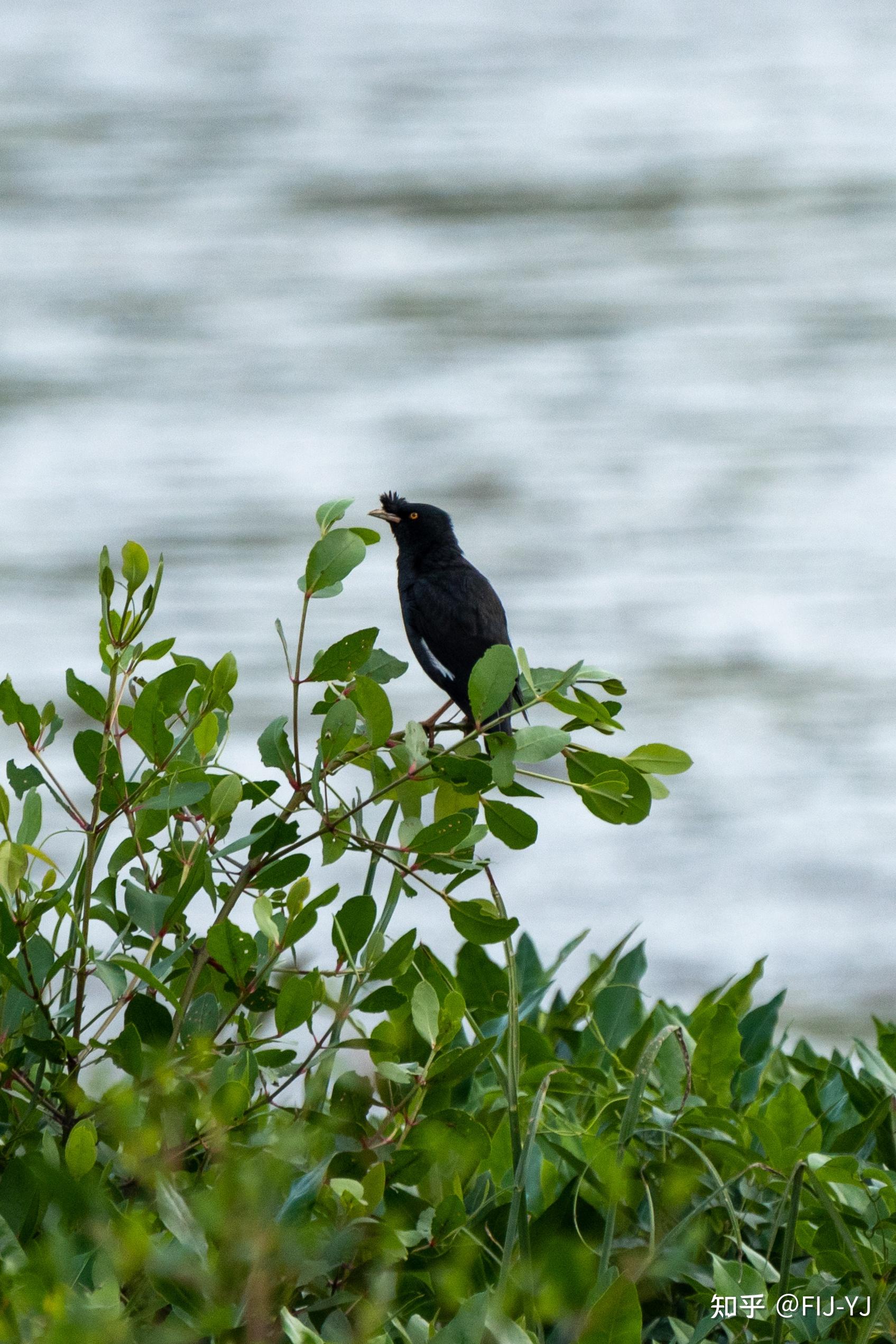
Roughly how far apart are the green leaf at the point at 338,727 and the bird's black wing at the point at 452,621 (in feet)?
2.31

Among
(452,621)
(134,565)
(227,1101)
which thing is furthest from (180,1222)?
(452,621)

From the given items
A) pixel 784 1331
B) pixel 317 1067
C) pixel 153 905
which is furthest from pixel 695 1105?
pixel 153 905

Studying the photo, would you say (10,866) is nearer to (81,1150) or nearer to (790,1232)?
(81,1150)

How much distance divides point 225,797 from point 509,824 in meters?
0.19

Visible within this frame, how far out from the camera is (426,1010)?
34.8 inches

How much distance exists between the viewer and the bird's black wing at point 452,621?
Answer: 1670 millimetres

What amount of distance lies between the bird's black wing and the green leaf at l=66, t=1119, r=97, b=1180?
88cm

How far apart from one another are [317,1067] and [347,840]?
15cm

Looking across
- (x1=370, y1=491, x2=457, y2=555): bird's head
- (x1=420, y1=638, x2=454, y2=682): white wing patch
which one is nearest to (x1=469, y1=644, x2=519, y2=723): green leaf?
(x1=420, y1=638, x2=454, y2=682): white wing patch

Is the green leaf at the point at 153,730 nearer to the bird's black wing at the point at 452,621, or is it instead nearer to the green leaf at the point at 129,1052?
the green leaf at the point at 129,1052

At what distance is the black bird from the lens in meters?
1.67

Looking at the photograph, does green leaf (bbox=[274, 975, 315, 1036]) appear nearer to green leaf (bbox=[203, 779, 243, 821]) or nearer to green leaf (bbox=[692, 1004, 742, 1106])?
green leaf (bbox=[203, 779, 243, 821])

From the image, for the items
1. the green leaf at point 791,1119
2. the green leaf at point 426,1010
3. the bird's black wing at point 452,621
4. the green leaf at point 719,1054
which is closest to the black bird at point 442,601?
the bird's black wing at point 452,621

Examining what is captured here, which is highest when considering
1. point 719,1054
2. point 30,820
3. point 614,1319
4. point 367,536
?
point 367,536
